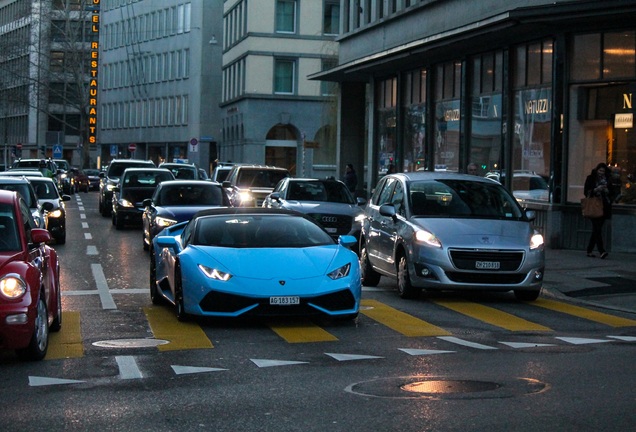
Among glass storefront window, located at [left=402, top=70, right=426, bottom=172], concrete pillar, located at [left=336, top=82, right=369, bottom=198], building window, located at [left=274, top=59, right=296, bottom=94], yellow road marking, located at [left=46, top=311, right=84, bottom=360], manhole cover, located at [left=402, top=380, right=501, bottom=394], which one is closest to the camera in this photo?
manhole cover, located at [left=402, top=380, right=501, bottom=394]

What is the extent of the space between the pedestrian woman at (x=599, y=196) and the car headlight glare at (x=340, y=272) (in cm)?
1189

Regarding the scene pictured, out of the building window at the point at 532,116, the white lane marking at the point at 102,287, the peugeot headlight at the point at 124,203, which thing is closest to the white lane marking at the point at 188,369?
the white lane marking at the point at 102,287

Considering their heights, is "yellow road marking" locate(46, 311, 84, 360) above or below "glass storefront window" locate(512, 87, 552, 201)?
below

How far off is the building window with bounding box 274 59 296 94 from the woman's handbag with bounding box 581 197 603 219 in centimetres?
5337

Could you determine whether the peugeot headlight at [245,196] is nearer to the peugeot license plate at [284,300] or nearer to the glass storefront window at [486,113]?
the glass storefront window at [486,113]

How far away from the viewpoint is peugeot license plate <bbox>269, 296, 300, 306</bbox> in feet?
42.4

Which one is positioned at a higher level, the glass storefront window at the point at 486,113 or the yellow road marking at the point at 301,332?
the glass storefront window at the point at 486,113

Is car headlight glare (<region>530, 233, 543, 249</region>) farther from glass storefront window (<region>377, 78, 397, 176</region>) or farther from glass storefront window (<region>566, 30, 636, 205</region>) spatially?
glass storefront window (<region>377, 78, 397, 176</region>)

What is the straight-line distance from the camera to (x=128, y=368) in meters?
10.3

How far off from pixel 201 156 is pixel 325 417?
87662 millimetres

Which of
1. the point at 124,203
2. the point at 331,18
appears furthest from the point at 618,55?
the point at 331,18

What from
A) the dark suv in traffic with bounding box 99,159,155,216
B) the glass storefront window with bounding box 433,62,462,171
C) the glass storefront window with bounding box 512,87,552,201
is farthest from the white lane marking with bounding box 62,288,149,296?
the dark suv in traffic with bounding box 99,159,155,216

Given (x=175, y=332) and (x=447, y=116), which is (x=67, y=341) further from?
(x=447, y=116)

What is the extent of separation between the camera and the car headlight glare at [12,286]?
406 inches
